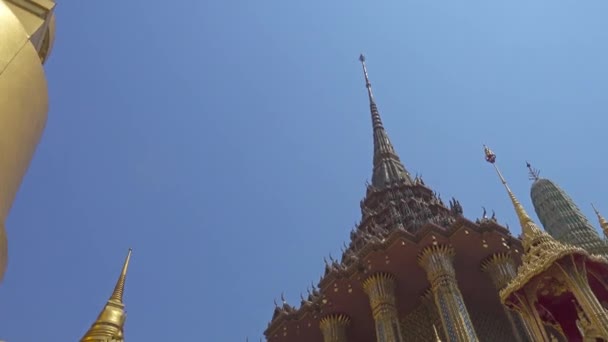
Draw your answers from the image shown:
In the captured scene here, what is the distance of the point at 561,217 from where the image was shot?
35.7m

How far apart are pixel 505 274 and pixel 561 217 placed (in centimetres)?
2089

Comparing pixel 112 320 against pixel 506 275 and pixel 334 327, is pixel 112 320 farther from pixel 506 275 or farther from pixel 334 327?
pixel 506 275

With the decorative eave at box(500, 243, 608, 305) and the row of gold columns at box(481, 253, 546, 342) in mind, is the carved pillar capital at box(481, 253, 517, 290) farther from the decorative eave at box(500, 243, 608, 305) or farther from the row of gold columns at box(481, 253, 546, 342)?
the decorative eave at box(500, 243, 608, 305)

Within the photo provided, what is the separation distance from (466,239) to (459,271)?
158 cm

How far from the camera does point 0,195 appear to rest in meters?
3.51

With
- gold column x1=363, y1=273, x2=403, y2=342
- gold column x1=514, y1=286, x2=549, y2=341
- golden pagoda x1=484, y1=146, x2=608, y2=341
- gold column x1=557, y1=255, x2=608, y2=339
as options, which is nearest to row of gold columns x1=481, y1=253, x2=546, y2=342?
gold column x1=363, y1=273, x2=403, y2=342

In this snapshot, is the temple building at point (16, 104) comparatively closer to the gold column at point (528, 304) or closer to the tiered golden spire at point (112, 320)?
the tiered golden spire at point (112, 320)

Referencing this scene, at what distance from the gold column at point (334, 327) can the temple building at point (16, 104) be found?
16.1m

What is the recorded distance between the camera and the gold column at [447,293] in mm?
15500

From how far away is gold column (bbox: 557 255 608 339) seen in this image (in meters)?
8.11

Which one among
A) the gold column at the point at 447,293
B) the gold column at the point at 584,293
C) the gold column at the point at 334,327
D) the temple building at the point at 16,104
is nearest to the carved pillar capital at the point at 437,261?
the gold column at the point at 447,293

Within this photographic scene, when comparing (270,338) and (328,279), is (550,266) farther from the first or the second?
(270,338)

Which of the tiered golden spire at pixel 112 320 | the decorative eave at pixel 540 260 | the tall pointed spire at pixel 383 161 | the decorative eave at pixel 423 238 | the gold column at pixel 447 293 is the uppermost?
the tall pointed spire at pixel 383 161

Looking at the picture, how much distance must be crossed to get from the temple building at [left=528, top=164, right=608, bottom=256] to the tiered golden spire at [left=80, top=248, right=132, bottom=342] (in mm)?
28293
